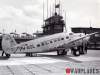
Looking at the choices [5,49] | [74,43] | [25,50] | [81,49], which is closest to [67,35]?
[74,43]

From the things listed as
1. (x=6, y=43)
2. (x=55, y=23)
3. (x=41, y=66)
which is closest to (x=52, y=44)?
(x=6, y=43)

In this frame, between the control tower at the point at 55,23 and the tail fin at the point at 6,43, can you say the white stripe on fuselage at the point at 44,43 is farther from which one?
the control tower at the point at 55,23

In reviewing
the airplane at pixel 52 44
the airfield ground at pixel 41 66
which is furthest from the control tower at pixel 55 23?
the airfield ground at pixel 41 66

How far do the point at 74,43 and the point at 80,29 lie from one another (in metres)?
56.2

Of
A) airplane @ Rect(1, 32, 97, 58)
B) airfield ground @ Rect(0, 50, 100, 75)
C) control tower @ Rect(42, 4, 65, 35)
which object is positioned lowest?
airfield ground @ Rect(0, 50, 100, 75)

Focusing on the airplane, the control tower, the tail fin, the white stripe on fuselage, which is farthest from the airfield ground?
the control tower

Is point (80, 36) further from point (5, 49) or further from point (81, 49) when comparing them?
point (5, 49)

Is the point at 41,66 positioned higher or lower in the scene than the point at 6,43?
lower

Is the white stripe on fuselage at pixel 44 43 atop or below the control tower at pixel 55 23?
below

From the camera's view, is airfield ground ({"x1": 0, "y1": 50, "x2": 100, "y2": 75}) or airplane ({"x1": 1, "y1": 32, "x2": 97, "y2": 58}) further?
airplane ({"x1": 1, "y1": 32, "x2": 97, "y2": 58})

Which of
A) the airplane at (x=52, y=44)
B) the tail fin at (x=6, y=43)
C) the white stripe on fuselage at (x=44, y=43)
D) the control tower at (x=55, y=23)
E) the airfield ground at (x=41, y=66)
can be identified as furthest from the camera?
the control tower at (x=55, y=23)

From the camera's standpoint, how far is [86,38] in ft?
152

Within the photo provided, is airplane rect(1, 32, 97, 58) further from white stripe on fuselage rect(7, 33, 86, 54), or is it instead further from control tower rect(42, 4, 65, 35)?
control tower rect(42, 4, 65, 35)

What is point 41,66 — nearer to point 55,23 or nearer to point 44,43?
point 44,43
